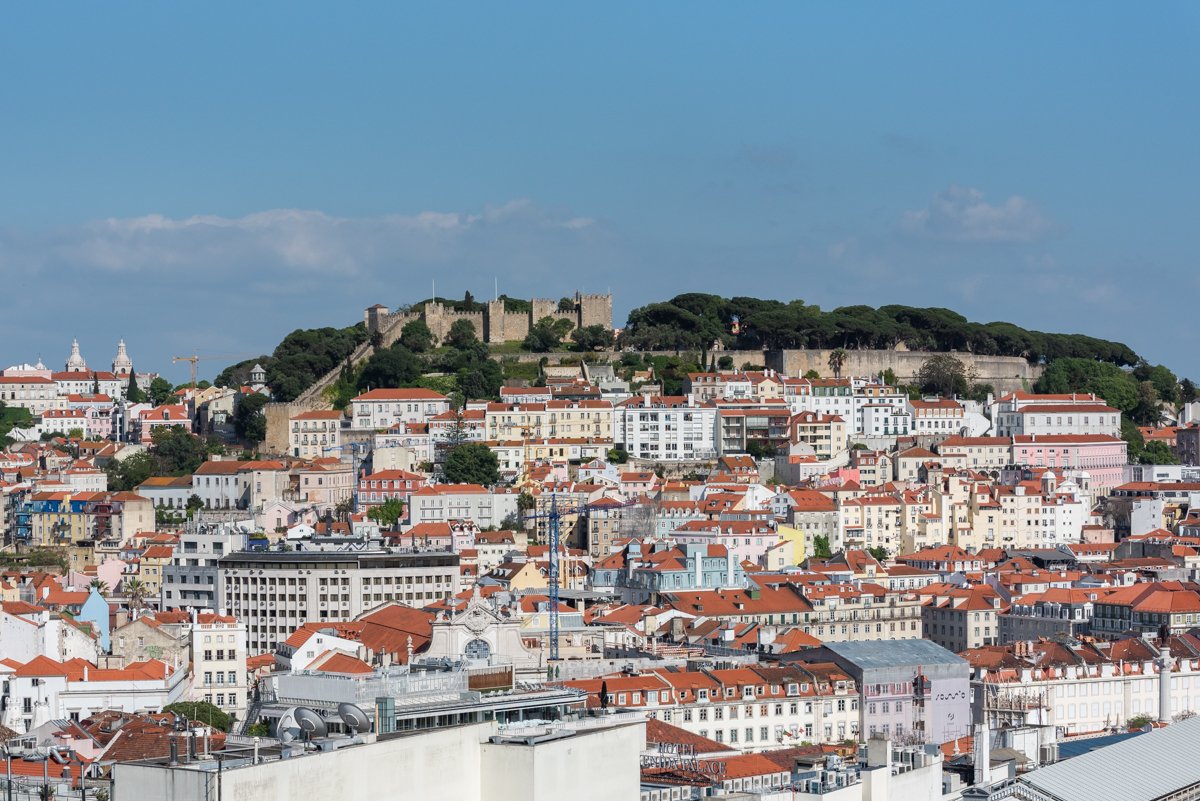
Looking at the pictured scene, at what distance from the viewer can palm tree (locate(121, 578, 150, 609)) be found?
56.2m

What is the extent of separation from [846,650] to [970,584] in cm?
1654

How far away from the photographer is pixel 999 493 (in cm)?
6894

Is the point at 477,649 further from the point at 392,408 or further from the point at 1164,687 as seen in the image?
the point at 392,408

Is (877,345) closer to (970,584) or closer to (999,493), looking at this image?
(999,493)

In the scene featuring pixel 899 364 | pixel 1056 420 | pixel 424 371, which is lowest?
pixel 1056 420

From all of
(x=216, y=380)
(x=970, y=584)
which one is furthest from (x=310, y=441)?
(x=970, y=584)

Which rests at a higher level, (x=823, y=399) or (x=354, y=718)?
(x=823, y=399)

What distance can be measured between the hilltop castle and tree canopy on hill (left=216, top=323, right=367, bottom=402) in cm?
121

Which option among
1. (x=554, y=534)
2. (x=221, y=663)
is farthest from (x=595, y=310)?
(x=221, y=663)

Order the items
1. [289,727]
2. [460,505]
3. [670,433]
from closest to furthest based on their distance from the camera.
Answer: [289,727] → [460,505] → [670,433]

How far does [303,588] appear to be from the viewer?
53344 millimetres

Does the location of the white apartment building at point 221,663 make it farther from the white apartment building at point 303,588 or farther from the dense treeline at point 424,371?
the dense treeline at point 424,371

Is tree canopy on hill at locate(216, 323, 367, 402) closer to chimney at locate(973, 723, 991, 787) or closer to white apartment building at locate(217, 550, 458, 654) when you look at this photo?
white apartment building at locate(217, 550, 458, 654)

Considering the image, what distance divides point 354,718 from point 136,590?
39943mm
